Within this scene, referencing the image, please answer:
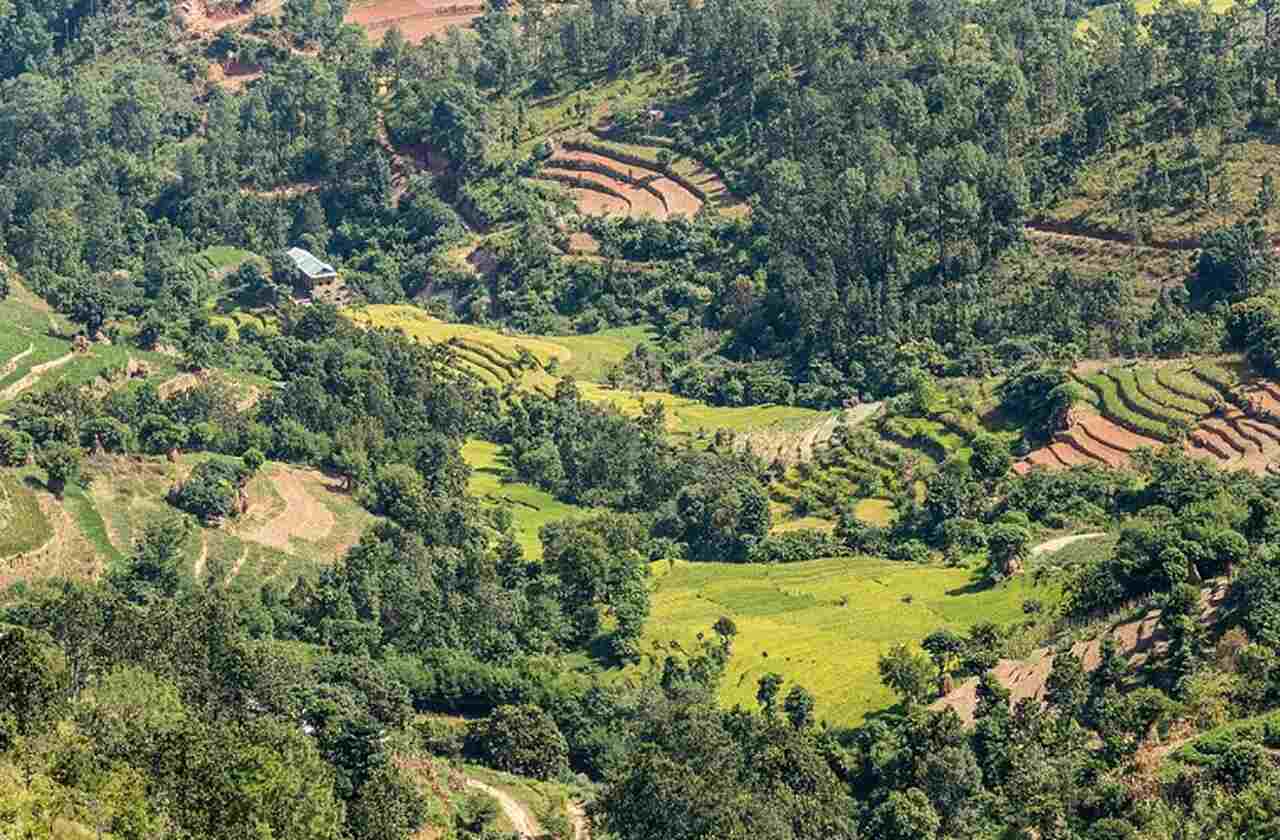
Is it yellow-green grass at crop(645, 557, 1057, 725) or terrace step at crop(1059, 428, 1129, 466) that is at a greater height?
terrace step at crop(1059, 428, 1129, 466)

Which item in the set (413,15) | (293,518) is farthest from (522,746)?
(413,15)

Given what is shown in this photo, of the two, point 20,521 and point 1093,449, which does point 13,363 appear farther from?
point 1093,449

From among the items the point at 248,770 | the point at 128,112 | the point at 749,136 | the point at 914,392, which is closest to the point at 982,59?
the point at 749,136

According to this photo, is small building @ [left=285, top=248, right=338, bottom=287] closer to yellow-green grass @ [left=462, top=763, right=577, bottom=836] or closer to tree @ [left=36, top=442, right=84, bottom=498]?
tree @ [left=36, top=442, right=84, bottom=498]

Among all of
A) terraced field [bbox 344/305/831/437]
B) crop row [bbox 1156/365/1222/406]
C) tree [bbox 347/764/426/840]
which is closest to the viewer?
tree [bbox 347/764/426/840]

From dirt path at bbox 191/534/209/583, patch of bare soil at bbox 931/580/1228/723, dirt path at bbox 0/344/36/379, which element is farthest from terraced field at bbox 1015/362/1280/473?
dirt path at bbox 0/344/36/379

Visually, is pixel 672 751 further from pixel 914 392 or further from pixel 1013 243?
pixel 1013 243

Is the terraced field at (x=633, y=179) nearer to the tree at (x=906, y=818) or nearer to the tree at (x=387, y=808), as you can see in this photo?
the tree at (x=906, y=818)
